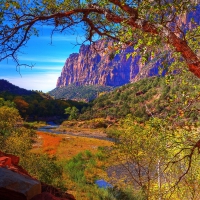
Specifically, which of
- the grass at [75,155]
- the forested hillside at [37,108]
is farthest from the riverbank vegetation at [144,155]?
A: the forested hillside at [37,108]

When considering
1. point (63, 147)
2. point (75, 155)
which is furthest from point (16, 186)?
point (63, 147)

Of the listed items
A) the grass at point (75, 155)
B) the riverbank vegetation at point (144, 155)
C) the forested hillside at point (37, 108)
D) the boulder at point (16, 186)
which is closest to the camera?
the boulder at point (16, 186)

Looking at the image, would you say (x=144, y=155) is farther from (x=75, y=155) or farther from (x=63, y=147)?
(x=63, y=147)

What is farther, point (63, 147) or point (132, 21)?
point (63, 147)

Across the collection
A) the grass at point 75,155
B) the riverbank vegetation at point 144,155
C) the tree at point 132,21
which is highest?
the tree at point 132,21

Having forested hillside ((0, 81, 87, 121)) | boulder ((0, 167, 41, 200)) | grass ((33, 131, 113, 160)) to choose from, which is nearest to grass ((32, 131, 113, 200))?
grass ((33, 131, 113, 160))

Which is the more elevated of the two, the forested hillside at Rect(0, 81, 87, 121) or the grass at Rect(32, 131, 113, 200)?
the forested hillside at Rect(0, 81, 87, 121)

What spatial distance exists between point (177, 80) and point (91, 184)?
1917 centimetres

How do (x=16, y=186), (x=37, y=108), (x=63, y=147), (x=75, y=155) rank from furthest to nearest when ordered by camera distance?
(x=37, y=108), (x=63, y=147), (x=75, y=155), (x=16, y=186)

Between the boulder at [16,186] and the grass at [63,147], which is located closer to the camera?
the boulder at [16,186]

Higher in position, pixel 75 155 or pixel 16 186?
pixel 16 186

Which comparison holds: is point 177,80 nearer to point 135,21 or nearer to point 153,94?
point 135,21

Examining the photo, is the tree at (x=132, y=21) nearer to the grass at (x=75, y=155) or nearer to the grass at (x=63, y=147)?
the grass at (x=75, y=155)

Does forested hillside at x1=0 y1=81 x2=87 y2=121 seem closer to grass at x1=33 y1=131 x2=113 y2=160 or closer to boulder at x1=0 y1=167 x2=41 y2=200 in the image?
grass at x1=33 y1=131 x2=113 y2=160
